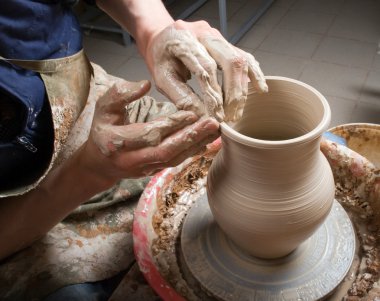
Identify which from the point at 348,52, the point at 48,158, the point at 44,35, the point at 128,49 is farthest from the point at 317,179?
the point at 128,49

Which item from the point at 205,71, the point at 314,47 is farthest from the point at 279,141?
the point at 314,47

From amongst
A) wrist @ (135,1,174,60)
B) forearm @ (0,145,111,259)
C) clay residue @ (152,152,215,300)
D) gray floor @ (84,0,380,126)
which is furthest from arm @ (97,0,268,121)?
gray floor @ (84,0,380,126)

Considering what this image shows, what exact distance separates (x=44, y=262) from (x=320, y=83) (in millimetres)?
2149

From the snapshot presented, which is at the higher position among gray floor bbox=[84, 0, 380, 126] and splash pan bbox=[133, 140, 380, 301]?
splash pan bbox=[133, 140, 380, 301]

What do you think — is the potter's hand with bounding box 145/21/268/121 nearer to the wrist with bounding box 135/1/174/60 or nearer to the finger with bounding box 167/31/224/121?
the finger with bounding box 167/31/224/121

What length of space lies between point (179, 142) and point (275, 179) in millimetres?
234

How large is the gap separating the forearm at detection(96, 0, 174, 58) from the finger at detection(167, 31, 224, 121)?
28 centimetres

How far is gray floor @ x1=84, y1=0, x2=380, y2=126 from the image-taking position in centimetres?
257

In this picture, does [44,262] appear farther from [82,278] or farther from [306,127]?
[306,127]

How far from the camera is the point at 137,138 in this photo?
0.78 meters

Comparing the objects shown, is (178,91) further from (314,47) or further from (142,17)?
(314,47)

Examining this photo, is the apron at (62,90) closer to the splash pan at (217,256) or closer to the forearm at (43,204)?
the forearm at (43,204)

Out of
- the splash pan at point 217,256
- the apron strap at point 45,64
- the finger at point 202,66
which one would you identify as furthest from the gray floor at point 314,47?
the finger at point 202,66

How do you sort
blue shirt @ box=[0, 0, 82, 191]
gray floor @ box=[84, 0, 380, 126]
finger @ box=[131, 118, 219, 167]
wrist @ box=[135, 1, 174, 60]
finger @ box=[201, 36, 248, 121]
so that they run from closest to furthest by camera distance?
finger @ box=[131, 118, 219, 167], finger @ box=[201, 36, 248, 121], blue shirt @ box=[0, 0, 82, 191], wrist @ box=[135, 1, 174, 60], gray floor @ box=[84, 0, 380, 126]
